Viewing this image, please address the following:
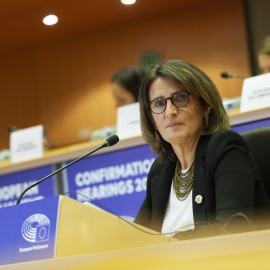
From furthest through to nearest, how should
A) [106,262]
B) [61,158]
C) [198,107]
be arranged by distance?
1. [61,158]
2. [198,107]
3. [106,262]

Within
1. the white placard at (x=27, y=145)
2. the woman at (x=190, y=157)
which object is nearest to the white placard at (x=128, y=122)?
the white placard at (x=27, y=145)

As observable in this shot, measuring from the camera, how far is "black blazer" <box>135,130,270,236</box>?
1751mm

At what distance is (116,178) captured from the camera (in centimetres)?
314

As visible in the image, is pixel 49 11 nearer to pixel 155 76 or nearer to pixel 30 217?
pixel 155 76

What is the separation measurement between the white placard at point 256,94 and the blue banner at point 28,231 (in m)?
1.65

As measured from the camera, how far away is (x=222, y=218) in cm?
167

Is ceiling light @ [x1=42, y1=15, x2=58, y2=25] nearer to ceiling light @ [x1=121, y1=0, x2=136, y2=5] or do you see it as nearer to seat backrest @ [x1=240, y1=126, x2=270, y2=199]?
ceiling light @ [x1=121, y1=0, x2=136, y2=5]

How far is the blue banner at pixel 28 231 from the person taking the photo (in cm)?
142

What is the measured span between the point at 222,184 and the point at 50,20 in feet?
19.8

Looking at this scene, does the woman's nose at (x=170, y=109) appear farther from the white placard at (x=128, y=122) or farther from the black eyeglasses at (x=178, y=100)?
the white placard at (x=128, y=122)

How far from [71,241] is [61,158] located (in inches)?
80.6

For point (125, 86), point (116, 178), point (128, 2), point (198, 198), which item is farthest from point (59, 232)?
point (128, 2)

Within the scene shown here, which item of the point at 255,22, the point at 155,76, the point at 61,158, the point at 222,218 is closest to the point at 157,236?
the point at 222,218

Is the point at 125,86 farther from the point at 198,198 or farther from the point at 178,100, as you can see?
the point at 198,198
